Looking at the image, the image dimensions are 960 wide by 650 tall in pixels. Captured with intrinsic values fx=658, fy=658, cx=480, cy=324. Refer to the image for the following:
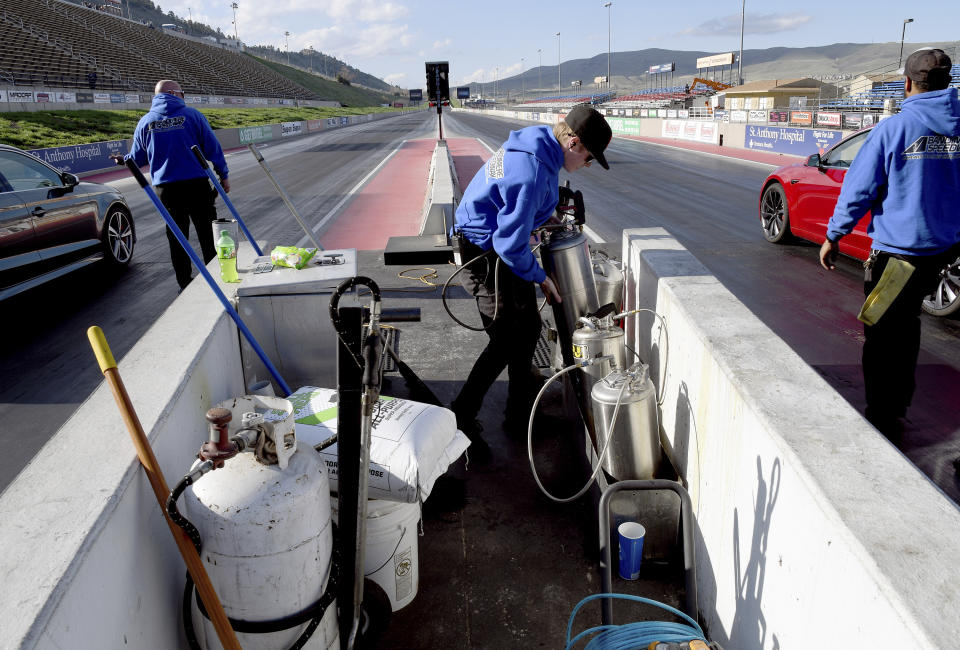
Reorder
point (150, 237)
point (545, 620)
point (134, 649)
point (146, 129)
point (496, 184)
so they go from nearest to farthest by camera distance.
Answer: point (134, 649) < point (545, 620) < point (496, 184) < point (146, 129) < point (150, 237)

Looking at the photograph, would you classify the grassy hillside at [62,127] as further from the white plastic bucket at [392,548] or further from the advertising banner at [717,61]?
the advertising banner at [717,61]

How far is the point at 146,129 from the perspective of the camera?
645 centimetres

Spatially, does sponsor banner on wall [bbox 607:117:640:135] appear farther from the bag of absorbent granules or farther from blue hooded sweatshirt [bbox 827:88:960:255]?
the bag of absorbent granules

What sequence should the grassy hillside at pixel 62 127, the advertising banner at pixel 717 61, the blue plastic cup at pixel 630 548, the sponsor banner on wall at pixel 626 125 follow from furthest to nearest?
the advertising banner at pixel 717 61 → the sponsor banner on wall at pixel 626 125 → the grassy hillside at pixel 62 127 → the blue plastic cup at pixel 630 548

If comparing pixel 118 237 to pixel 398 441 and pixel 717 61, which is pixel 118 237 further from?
pixel 717 61

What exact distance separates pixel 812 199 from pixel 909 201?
5514 mm

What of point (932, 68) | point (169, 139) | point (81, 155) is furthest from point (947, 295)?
point (81, 155)

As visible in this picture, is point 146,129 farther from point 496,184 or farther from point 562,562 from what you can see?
point 562,562

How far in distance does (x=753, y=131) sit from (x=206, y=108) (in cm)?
4424

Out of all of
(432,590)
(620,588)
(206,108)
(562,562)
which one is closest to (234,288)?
(432,590)

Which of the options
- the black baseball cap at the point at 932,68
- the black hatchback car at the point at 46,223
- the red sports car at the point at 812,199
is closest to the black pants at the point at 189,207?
the black hatchback car at the point at 46,223

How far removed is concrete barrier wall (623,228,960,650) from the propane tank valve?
1732 mm

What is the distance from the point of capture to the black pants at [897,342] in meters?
3.60

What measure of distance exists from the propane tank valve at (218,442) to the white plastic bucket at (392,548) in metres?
0.73
